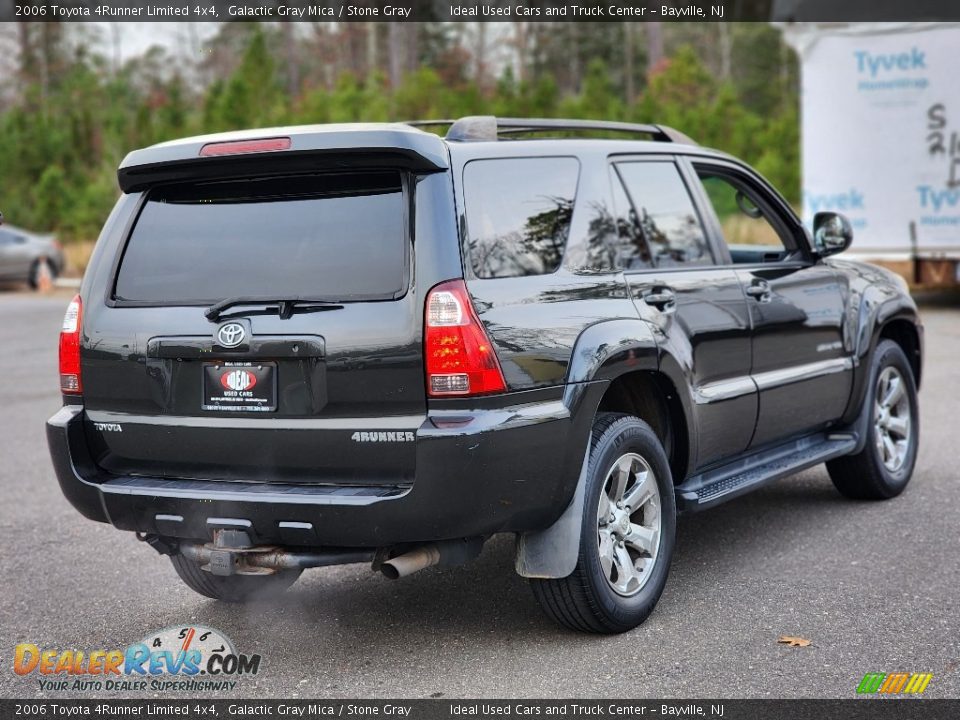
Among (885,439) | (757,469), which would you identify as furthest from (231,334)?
(885,439)

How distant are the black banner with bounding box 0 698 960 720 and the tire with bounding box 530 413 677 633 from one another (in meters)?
0.55

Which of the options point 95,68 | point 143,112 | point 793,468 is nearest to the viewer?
point 793,468

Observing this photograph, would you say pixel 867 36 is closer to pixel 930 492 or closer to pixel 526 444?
pixel 930 492

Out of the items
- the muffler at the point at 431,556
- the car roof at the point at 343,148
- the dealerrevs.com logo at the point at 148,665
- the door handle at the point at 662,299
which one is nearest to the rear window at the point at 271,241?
the car roof at the point at 343,148

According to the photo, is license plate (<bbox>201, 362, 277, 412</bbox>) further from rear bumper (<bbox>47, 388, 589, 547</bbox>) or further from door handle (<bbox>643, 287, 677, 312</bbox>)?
Answer: door handle (<bbox>643, 287, 677, 312</bbox>)

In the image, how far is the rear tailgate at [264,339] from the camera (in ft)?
13.5

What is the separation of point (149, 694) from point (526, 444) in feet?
5.06

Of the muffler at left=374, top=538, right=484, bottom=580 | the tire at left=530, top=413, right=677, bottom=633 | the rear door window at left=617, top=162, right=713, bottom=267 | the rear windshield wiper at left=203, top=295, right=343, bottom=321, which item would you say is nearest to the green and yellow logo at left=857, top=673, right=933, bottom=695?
the tire at left=530, top=413, right=677, bottom=633

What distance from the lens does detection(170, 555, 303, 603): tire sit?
5.12 m

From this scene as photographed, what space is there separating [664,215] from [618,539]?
1.49 meters

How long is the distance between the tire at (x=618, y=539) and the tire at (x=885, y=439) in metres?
1.96

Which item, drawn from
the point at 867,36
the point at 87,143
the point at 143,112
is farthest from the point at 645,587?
the point at 87,143

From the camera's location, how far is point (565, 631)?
473 centimetres

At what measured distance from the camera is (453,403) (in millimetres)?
4074
